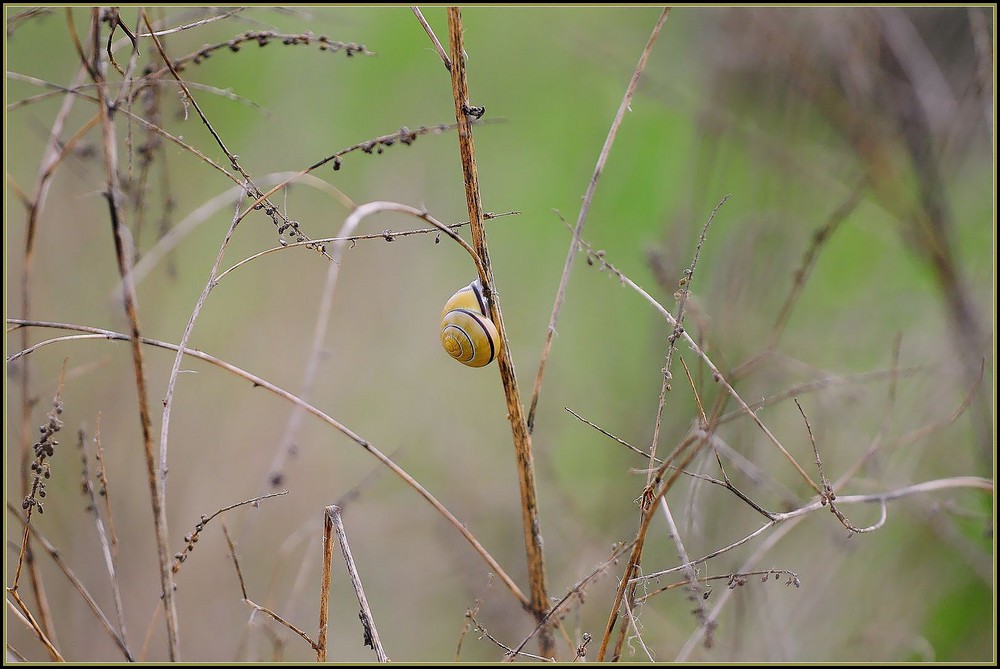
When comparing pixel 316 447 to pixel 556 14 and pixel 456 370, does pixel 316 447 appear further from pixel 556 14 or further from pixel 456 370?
pixel 556 14

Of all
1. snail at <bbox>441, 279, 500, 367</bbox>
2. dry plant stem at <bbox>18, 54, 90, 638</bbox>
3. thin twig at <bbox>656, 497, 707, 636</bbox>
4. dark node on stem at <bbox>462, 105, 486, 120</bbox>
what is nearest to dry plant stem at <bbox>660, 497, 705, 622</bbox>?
thin twig at <bbox>656, 497, 707, 636</bbox>

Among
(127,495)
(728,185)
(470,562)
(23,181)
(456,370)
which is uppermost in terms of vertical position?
(23,181)

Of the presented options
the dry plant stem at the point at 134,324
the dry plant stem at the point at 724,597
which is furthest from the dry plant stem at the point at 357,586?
the dry plant stem at the point at 724,597

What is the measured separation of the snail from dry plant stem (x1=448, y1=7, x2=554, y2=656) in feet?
0.19

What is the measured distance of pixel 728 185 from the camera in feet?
13.2

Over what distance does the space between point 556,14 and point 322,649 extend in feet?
14.0

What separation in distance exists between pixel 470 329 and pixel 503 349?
0.21m

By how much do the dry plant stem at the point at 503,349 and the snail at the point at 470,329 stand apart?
0.19 feet

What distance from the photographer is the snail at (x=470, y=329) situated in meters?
1.16

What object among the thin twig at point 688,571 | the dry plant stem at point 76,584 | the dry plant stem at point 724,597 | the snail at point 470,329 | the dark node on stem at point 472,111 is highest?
the dark node on stem at point 472,111

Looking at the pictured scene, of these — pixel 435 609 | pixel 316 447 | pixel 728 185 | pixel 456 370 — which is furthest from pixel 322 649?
pixel 728 185

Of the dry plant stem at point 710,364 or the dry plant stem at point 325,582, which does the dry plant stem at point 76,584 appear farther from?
the dry plant stem at point 710,364

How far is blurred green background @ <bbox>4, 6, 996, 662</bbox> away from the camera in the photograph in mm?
2236

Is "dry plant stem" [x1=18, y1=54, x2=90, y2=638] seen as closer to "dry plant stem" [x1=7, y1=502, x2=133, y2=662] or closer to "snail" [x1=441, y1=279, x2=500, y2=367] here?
"dry plant stem" [x1=7, y1=502, x2=133, y2=662]
